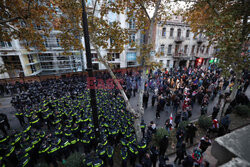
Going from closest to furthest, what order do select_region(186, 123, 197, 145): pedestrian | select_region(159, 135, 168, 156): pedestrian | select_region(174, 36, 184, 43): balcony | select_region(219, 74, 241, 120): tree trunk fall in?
select_region(159, 135, 168, 156): pedestrian
select_region(186, 123, 197, 145): pedestrian
select_region(219, 74, 241, 120): tree trunk
select_region(174, 36, 184, 43): balcony

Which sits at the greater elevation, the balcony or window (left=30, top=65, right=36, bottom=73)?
the balcony

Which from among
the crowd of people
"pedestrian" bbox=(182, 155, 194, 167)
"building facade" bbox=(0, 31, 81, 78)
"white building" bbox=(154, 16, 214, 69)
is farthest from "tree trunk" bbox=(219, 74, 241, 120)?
"building facade" bbox=(0, 31, 81, 78)

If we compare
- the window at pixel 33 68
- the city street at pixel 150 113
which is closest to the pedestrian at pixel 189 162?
the city street at pixel 150 113

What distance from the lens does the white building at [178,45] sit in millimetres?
23328

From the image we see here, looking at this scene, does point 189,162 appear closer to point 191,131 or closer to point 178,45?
point 191,131

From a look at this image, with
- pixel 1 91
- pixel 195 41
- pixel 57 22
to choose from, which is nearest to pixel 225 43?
pixel 57 22

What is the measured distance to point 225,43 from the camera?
18.2 feet

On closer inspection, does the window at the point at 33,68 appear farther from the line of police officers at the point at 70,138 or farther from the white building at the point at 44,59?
the line of police officers at the point at 70,138

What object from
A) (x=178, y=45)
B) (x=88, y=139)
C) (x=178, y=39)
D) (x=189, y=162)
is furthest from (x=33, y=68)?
(x=178, y=45)

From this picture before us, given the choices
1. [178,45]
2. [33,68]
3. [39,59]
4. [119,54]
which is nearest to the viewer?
[33,68]

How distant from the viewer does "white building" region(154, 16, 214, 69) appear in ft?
76.5

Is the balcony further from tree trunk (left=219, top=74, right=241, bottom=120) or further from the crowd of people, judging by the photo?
tree trunk (left=219, top=74, right=241, bottom=120)

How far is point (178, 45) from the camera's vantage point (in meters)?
25.8

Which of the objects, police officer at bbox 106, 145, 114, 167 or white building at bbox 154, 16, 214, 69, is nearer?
police officer at bbox 106, 145, 114, 167
